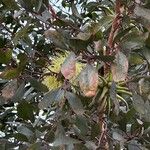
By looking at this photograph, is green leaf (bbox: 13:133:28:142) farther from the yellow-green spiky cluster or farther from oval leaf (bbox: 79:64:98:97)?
oval leaf (bbox: 79:64:98:97)

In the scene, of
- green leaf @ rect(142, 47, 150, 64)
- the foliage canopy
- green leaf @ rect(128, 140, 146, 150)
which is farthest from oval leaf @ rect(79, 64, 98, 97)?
green leaf @ rect(128, 140, 146, 150)

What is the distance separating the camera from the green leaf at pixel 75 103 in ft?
2.87

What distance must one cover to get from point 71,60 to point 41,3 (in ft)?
0.57

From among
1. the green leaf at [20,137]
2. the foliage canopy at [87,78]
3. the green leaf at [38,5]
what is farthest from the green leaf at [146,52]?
the green leaf at [20,137]

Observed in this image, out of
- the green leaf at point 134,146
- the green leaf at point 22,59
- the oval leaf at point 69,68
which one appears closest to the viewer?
the oval leaf at point 69,68

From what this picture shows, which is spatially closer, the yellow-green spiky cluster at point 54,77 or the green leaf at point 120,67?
the green leaf at point 120,67

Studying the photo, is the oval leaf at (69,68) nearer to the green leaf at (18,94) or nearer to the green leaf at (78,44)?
the green leaf at (78,44)

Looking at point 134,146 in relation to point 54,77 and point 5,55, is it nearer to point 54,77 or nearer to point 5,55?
point 54,77

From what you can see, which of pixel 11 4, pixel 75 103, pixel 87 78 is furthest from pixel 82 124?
pixel 11 4

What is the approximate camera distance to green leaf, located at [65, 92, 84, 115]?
2.87 feet

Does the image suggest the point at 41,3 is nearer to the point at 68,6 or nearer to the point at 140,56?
the point at 140,56

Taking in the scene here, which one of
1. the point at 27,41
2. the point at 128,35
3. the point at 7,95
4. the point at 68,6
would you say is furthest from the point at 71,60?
the point at 68,6

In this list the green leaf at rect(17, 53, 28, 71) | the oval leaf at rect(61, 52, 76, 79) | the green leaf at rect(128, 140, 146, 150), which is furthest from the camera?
the green leaf at rect(128, 140, 146, 150)

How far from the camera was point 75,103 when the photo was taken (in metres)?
0.89
